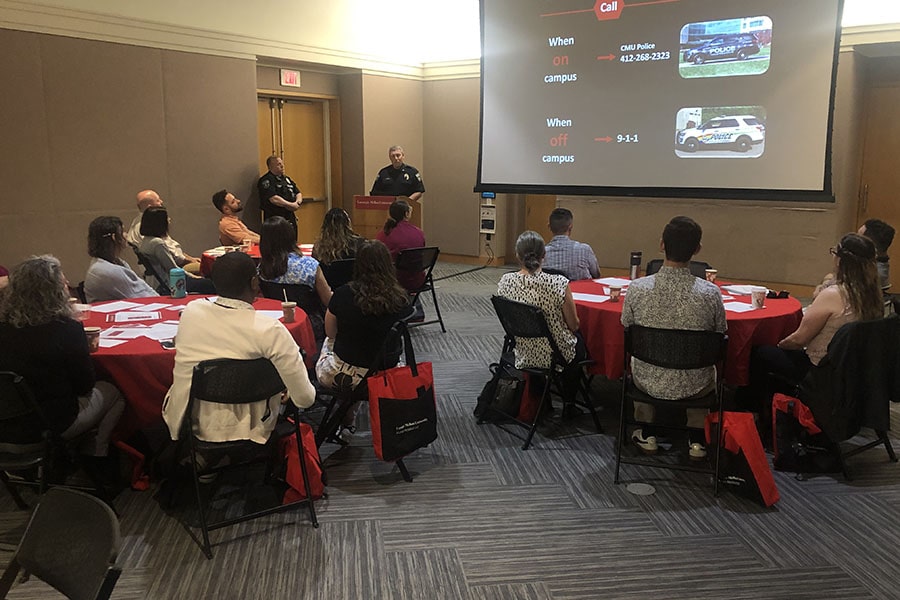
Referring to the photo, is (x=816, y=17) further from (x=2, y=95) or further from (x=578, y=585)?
(x=2, y=95)

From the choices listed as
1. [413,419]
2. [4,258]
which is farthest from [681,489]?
[4,258]

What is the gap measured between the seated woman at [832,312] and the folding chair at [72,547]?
130 inches

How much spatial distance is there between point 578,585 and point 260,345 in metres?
1.51

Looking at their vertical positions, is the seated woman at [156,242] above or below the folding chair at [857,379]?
above

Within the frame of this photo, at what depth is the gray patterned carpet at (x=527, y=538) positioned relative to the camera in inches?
105

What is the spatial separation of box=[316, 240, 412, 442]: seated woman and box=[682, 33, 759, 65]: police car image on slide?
13.0ft

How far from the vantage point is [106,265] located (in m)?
4.18

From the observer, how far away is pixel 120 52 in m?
6.90

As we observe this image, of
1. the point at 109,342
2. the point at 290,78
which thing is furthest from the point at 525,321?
the point at 290,78

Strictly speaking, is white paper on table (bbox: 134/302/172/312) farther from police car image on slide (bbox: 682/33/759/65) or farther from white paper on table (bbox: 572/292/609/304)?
police car image on slide (bbox: 682/33/759/65)

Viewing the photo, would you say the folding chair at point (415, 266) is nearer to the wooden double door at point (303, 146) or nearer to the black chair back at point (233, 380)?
the black chair back at point (233, 380)

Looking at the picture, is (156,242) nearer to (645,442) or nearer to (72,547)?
(645,442)

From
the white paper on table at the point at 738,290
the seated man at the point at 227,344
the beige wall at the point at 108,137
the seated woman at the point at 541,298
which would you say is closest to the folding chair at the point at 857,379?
the white paper on table at the point at 738,290

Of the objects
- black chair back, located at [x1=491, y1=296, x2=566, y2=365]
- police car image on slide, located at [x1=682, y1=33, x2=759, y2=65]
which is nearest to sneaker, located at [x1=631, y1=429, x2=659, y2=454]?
black chair back, located at [x1=491, y1=296, x2=566, y2=365]
